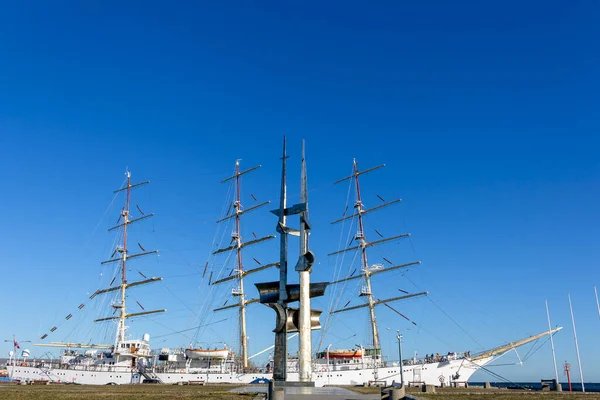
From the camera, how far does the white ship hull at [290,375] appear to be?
6675 centimetres

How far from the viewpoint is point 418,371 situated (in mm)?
66188

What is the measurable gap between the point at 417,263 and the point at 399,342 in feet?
104

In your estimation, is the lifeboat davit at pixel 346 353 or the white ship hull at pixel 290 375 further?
the lifeboat davit at pixel 346 353

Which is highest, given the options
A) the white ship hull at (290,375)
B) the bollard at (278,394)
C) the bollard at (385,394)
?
the bollard at (278,394)

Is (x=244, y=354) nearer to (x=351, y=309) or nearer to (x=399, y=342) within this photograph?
(x=351, y=309)

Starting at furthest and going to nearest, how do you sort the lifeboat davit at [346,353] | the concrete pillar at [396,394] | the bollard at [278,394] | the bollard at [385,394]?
the lifeboat davit at [346,353] → the bollard at [385,394] → the concrete pillar at [396,394] → the bollard at [278,394]

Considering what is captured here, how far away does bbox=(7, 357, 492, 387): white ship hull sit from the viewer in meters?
66.8

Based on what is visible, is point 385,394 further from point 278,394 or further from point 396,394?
point 278,394

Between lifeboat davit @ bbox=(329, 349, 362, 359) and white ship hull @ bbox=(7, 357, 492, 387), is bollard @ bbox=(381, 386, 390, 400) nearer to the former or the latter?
white ship hull @ bbox=(7, 357, 492, 387)

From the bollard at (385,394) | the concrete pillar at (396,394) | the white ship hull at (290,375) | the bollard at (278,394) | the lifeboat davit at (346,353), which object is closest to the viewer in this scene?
the bollard at (278,394)

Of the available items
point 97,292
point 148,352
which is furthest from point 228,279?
point 97,292

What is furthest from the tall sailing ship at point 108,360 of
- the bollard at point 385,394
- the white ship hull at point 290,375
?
the bollard at point 385,394

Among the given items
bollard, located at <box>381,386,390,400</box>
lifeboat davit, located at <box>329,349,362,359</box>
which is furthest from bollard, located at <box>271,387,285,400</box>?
lifeboat davit, located at <box>329,349,362,359</box>

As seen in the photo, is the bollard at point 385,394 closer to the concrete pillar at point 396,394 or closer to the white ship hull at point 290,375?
the concrete pillar at point 396,394
